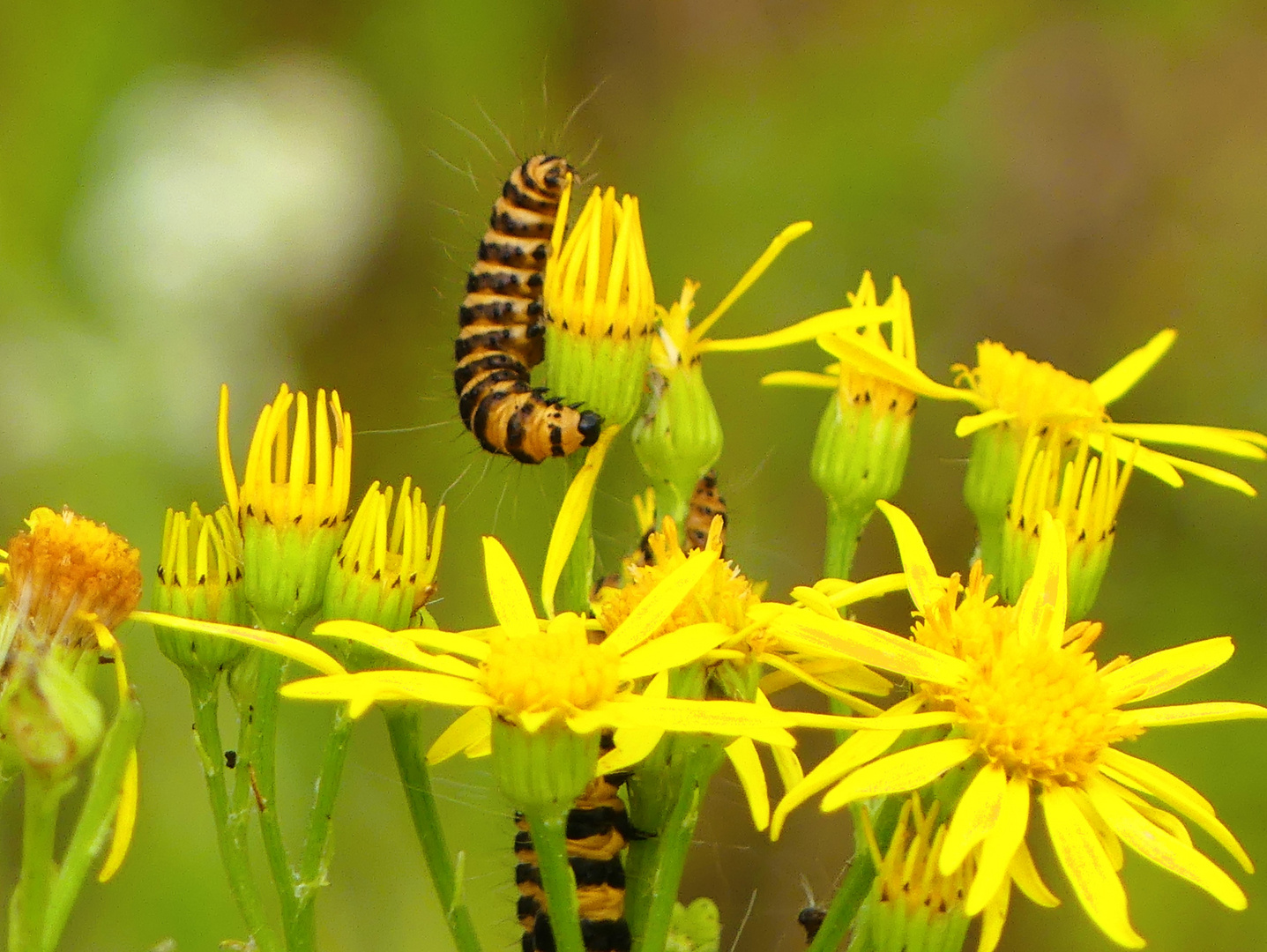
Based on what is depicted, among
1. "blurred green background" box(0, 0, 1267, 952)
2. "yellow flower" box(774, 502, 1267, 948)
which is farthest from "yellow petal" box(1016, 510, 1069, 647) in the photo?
"blurred green background" box(0, 0, 1267, 952)

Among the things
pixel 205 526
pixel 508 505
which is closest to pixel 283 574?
pixel 205 526

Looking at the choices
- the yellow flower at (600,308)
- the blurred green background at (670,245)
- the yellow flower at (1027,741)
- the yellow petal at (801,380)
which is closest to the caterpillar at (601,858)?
the yellow flower at (1027,741)

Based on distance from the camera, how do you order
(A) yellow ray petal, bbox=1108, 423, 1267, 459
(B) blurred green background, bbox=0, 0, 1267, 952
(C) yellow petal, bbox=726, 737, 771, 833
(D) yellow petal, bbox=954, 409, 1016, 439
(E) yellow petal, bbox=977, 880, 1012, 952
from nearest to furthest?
(E) yellow petal, bbox=977, 880, 1012, 952 < (C) yellow petal, bbox=726, 737, 771, 833 < (D) yellow petal, bbox=954, 409, 1016, 439 < (A) yellow ray petal, bbox=1108, 423, 1267, 459 < (B) blurred green background, bbox=0, 0, 1267, 952

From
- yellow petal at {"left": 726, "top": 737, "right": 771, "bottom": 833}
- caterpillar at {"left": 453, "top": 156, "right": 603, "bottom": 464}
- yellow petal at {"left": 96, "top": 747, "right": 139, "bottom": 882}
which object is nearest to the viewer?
yellow petal at {"left": 726, "top": 737, "right": 771, "bottom": 833}

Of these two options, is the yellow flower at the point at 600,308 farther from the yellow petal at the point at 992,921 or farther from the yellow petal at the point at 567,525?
the yellow petal at the point at 992,921

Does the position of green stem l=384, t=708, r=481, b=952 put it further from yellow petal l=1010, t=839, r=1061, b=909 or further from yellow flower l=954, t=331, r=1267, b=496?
yellow flower l=954, t=331, r=1267, b=496

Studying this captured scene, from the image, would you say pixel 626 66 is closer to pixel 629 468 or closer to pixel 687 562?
pixel 629 468
